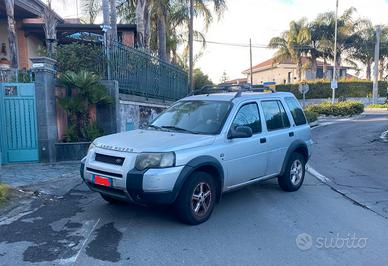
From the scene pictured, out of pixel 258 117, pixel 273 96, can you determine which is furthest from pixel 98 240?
pixel 273 96

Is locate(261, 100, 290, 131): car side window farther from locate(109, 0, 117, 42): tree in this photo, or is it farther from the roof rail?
locate(109, 0, 117, 42): tree

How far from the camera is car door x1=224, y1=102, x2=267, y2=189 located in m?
5.95

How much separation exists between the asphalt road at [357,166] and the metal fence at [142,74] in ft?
20.0

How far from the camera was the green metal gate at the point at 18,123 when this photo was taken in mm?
9438

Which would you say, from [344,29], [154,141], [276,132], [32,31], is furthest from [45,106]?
[344,29]

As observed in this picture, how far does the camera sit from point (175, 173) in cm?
510

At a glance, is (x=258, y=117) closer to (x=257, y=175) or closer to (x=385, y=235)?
(x=257, y=175)

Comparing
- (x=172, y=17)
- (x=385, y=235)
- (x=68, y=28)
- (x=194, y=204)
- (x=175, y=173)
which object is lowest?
(x=385, y=235)

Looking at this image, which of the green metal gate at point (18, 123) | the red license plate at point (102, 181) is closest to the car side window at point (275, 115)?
the red license plate at point (102, 181)

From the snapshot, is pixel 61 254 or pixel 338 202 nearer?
pixel 61 254

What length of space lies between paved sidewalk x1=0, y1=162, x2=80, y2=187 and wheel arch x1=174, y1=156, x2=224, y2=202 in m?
3.95

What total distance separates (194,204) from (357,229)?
7.40 ft

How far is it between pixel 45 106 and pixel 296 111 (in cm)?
588

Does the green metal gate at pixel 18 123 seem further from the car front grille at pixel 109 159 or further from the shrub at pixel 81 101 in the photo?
the car front grille at pixel 109 159
